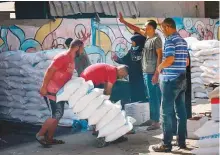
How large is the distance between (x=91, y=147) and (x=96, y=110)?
1.66ft

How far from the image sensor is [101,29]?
1015 centimetres

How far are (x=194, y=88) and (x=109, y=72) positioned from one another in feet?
14.3

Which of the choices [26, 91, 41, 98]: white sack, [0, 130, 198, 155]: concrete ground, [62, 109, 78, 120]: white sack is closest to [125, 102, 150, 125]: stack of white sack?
[0, 130, 198, 155]: concrete ground

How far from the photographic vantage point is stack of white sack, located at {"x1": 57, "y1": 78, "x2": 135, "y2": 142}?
18.4 feet

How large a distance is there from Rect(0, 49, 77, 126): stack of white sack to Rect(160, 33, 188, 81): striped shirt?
2.47m

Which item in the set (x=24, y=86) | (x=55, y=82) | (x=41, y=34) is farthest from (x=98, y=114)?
(x=41, y=34)

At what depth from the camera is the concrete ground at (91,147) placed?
539 cm

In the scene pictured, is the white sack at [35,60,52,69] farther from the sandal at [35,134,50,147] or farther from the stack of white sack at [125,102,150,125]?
the sandal at [35,134,50,147]

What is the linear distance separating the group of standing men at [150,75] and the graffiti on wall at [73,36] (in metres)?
2.34

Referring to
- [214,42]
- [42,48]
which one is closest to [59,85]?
[42,48]

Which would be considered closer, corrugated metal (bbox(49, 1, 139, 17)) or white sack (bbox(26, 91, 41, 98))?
white sack (bbox(26, 91, 41, 98))

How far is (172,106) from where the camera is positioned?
513 cm

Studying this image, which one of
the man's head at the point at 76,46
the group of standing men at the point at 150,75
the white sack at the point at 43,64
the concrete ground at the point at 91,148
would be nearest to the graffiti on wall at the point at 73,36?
the white sack at the point at 43,64

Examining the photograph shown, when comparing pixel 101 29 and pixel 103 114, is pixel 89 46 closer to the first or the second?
pixel 101 29
